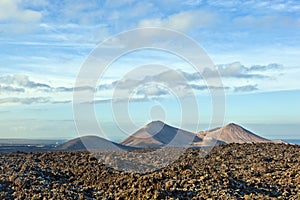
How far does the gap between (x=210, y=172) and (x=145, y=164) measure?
4593 millimetres

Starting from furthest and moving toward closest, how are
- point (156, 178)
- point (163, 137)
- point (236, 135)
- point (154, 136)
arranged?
point (163, 137)
point (154, 136)
point (236, 135)
point (156, 178)

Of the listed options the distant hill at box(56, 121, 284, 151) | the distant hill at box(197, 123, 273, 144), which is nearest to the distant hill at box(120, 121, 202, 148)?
the distant hill at box(56, 121, 284, 151)

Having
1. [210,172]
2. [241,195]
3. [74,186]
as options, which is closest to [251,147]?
[210,172]

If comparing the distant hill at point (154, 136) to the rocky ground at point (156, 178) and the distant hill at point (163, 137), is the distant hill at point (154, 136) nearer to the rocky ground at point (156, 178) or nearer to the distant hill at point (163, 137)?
the distant hill at point (163, 137)

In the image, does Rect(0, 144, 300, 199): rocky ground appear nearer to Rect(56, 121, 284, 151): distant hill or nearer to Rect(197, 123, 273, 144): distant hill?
Rect(56, 121, 284, 151): distant hill

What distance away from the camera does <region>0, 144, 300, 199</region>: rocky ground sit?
1966 centimetres

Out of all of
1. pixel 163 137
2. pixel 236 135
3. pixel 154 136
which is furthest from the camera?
pixel 163 137

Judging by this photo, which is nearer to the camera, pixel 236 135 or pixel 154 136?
pixel 236 135

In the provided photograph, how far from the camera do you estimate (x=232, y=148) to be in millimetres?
30516

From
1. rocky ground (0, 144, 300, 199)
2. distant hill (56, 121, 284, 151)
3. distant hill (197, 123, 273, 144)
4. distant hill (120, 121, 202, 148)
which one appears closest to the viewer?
rocky ground (0, 144, 300, 199)

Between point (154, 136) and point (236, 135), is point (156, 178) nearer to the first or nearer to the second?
point (154, 136)

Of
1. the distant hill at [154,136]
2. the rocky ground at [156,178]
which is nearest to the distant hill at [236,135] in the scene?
the distant hill at [154,136]

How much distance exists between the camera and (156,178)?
2095 centimetres

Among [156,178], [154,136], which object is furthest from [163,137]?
[156,178]
